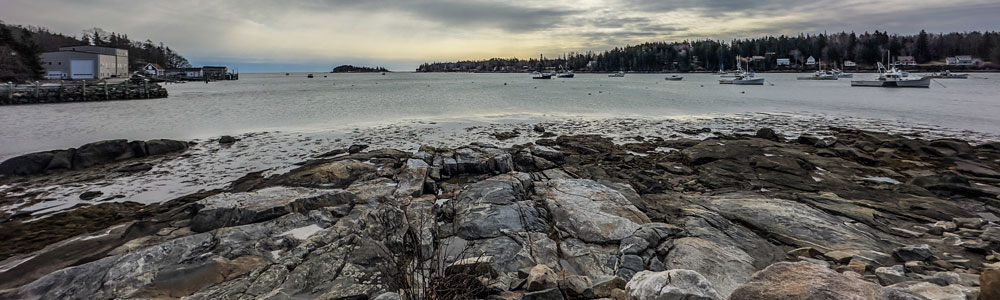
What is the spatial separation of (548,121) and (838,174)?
15.0 meters

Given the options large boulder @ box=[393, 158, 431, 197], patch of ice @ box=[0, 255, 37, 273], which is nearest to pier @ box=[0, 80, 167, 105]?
patch of ice @ box=[0, 255, 37, 273]

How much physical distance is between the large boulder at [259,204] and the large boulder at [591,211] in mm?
4172

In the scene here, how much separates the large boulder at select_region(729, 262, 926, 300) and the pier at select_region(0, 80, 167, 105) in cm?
5206

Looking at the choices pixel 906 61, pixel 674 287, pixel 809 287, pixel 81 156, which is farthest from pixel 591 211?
pixel 906 61

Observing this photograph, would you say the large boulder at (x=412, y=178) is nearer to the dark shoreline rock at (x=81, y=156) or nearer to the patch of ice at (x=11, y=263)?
the patch of ice at (x=11, y=263)

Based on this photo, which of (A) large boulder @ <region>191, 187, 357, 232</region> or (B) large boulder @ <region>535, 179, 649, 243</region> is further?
(A) large boulder @ <region>191, 187, 357, 232</region>

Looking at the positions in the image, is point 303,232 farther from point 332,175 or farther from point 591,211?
point 591,211

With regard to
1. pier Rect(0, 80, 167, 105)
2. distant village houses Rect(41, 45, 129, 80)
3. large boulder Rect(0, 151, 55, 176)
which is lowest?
Result: large boulder Rect(0, 151, 55, 176)

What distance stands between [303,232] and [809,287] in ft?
21.9

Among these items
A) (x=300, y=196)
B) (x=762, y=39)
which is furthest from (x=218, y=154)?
(x=762, y=39)

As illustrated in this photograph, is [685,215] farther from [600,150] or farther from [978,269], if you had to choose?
[600,150]

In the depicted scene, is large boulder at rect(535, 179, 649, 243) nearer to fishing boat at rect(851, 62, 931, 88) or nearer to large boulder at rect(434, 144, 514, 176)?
large boulder at rect(434, 144, 514, 176)

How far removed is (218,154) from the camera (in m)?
13.9

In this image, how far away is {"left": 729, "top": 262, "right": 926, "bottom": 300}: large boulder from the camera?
9.82 feet
